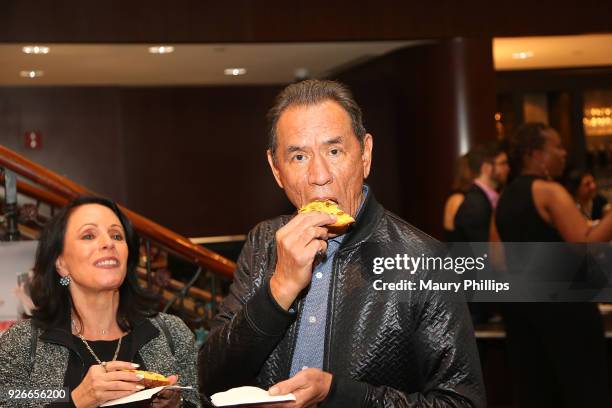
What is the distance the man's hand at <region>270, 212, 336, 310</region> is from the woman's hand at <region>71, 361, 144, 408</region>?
803mm

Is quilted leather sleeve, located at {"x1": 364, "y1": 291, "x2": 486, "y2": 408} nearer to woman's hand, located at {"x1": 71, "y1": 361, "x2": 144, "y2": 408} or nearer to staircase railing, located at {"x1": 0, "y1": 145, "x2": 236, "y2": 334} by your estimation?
woman's hand, located at {"x1": 71, "y1": 361, "x2": 144, "y2": 408}

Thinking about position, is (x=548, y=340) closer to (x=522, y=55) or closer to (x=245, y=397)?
(x=245, y=397)

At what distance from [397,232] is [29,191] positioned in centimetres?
267

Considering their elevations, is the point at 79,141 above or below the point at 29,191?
above

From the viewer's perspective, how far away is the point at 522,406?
444cm

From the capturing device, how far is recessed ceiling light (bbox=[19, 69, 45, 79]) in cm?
943

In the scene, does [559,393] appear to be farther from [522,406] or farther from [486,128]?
[486,128]

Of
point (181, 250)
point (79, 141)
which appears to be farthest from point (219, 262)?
point (79, 141)

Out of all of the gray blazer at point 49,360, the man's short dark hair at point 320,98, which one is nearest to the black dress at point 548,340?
the gray blazer at point 49,360

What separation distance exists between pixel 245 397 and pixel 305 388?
4.2 inches

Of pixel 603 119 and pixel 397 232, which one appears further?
pixel 603 119

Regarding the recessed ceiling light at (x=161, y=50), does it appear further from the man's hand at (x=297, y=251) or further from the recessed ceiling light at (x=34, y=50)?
the man's hand at (x=297, y=251)

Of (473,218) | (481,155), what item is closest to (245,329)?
(473,218)

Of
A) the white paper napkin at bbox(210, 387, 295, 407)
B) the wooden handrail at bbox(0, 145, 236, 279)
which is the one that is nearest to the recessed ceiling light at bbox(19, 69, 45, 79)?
the wooden handrail at bbox(0, 145, 236, 279)
